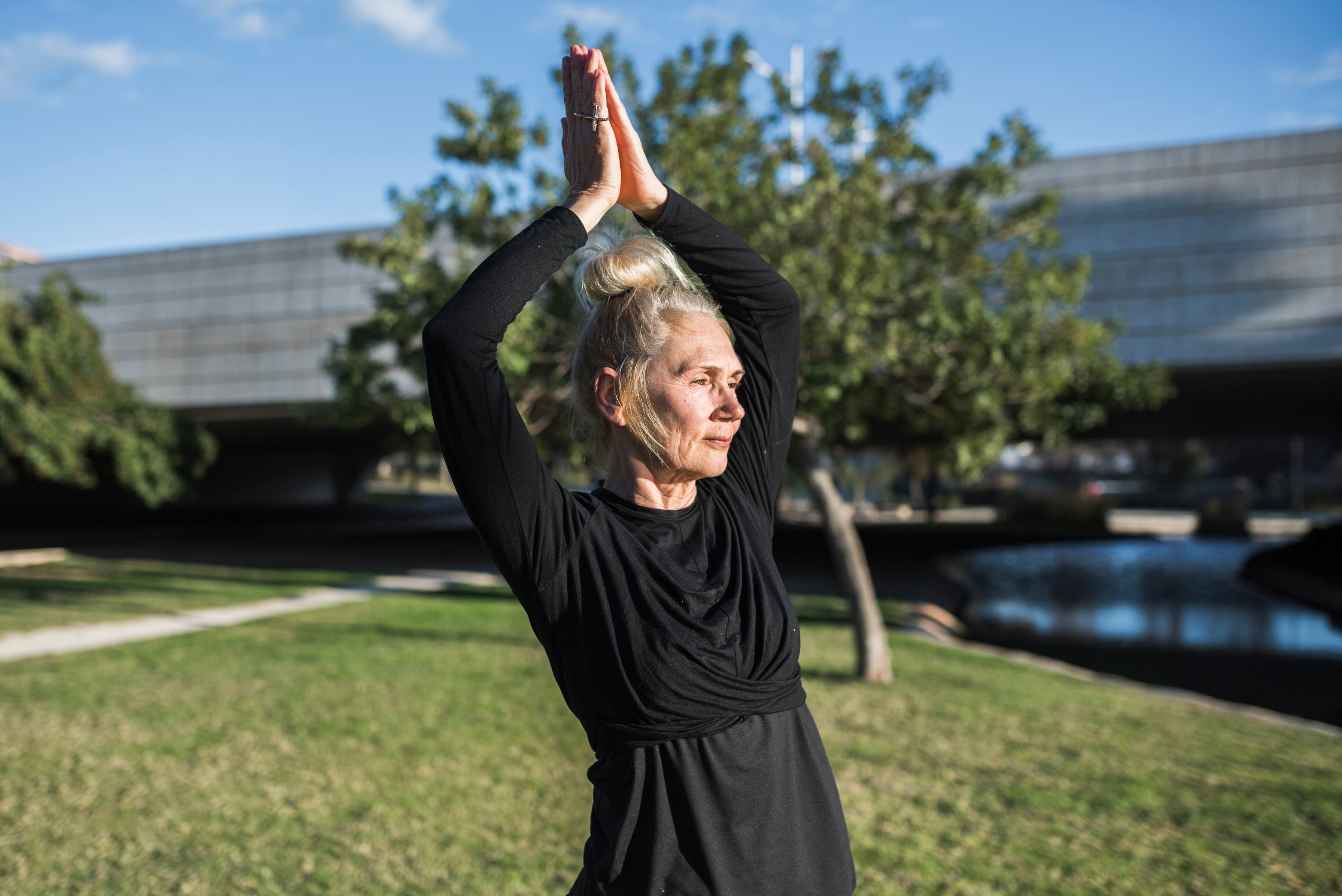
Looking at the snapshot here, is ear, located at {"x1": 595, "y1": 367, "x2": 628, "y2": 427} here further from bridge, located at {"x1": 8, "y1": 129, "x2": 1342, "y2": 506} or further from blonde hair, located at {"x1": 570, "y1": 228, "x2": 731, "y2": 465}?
bridge, located at {"x1": 8, "y1": 129, "x2": 1342, "y2": 506}

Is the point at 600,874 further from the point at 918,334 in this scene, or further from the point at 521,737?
the point at 918,334

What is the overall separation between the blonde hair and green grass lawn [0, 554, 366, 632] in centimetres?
1126

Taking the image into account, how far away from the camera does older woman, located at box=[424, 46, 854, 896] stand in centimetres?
141

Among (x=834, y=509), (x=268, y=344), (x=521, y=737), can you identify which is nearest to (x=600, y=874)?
(x=521, y=737)

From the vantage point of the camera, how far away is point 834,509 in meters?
8.59

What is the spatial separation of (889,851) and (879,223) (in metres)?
5.12

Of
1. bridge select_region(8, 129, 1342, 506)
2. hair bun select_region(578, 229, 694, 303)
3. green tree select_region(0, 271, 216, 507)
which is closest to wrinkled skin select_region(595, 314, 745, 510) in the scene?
hair bun select_region(578, 229, 694, 303)

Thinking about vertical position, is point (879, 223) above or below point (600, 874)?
above

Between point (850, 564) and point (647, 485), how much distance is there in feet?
23.6

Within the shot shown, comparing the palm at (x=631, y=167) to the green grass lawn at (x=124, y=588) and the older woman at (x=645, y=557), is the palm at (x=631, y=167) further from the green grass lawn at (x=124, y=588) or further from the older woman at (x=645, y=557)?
the green grass lawn at (x=124, y=588)

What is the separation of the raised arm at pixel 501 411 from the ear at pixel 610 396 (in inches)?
6.5

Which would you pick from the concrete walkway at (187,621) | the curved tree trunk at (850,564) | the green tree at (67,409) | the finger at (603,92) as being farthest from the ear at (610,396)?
the green tree at (67,409)

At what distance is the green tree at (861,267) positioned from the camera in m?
7.57

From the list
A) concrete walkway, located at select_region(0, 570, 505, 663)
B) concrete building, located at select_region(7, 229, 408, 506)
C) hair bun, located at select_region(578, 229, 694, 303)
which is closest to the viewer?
hair bun, located at select_region(578, 229, 694, 303)
